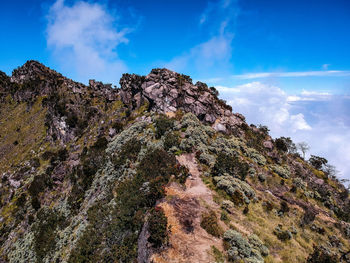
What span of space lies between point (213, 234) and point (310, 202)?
27.4m

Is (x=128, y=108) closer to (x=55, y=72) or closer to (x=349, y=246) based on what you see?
(x=349, y=246)

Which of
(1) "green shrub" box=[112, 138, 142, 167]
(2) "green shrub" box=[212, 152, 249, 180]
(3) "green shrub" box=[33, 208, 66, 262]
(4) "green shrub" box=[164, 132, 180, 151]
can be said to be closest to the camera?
(2) "green shrub" box=[212, 152, 249, 180]

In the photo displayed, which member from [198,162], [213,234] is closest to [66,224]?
[198,162]

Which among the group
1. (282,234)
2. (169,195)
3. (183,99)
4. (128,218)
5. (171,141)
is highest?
(183,99)

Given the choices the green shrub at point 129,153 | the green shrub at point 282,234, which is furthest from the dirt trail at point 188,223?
the green shrub at point 129,153

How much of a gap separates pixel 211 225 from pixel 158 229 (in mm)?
5104

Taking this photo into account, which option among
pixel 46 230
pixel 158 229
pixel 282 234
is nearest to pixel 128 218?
pixel 158 229

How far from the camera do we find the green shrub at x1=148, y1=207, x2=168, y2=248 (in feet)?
46.8

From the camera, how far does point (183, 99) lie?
151 ft

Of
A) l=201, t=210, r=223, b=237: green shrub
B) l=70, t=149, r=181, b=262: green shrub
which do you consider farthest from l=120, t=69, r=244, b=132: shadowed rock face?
l=201, t=210, r=223, b=237: green shrub

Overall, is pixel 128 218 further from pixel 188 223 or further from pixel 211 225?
pixel 211 225

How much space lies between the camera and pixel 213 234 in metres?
15.8

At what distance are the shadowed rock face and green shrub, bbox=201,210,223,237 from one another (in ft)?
93.6

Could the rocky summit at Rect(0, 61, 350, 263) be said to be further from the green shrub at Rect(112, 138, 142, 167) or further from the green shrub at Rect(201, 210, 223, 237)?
the green shrub at Rect(112, 138, 142, 167)
